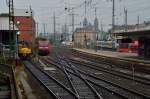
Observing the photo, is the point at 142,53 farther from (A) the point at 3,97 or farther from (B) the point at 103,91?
(A) the point at 3,97

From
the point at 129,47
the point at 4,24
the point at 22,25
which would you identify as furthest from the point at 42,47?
the point at 22,25

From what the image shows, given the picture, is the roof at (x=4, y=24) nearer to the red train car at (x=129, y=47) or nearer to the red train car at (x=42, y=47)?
the red train car at (x=42, y=47)

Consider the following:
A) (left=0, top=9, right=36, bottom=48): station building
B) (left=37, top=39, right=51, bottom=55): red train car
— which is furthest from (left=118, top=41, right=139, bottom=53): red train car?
(left=0, top=9, right=36, bottom=48): station building

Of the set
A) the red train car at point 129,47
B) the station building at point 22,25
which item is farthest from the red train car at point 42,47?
the red train car at point 129,47

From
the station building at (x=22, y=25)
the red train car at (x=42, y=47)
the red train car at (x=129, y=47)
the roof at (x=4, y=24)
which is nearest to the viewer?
the red train car at (x=42, y=47)

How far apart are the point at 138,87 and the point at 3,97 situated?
26.9 feet

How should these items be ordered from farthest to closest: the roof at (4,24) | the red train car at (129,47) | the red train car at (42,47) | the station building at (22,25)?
the red train car at (129,47) → the station building at (22,25) → the roof at (4,24) → the red train car at (42,47)

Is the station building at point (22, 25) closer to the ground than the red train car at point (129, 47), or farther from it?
farther from it

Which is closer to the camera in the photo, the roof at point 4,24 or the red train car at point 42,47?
the red train car at point 42,47

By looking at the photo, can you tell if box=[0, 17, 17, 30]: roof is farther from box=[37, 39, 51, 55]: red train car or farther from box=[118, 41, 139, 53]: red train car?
box=[118, 41, 139, 53]: red train car

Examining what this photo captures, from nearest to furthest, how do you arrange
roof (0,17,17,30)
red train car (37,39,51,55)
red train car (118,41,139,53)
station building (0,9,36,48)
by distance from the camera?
red train car (37,39,51,55), roof (0,17,17,30), station building (0,9,36,48), red train car (118,41,139,53)

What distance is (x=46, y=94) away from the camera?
2034 centimetres

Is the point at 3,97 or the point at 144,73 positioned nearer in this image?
the point at 3,97

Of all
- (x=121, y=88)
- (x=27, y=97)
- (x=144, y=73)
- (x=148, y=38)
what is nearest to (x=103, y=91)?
(x=121, y=88)
